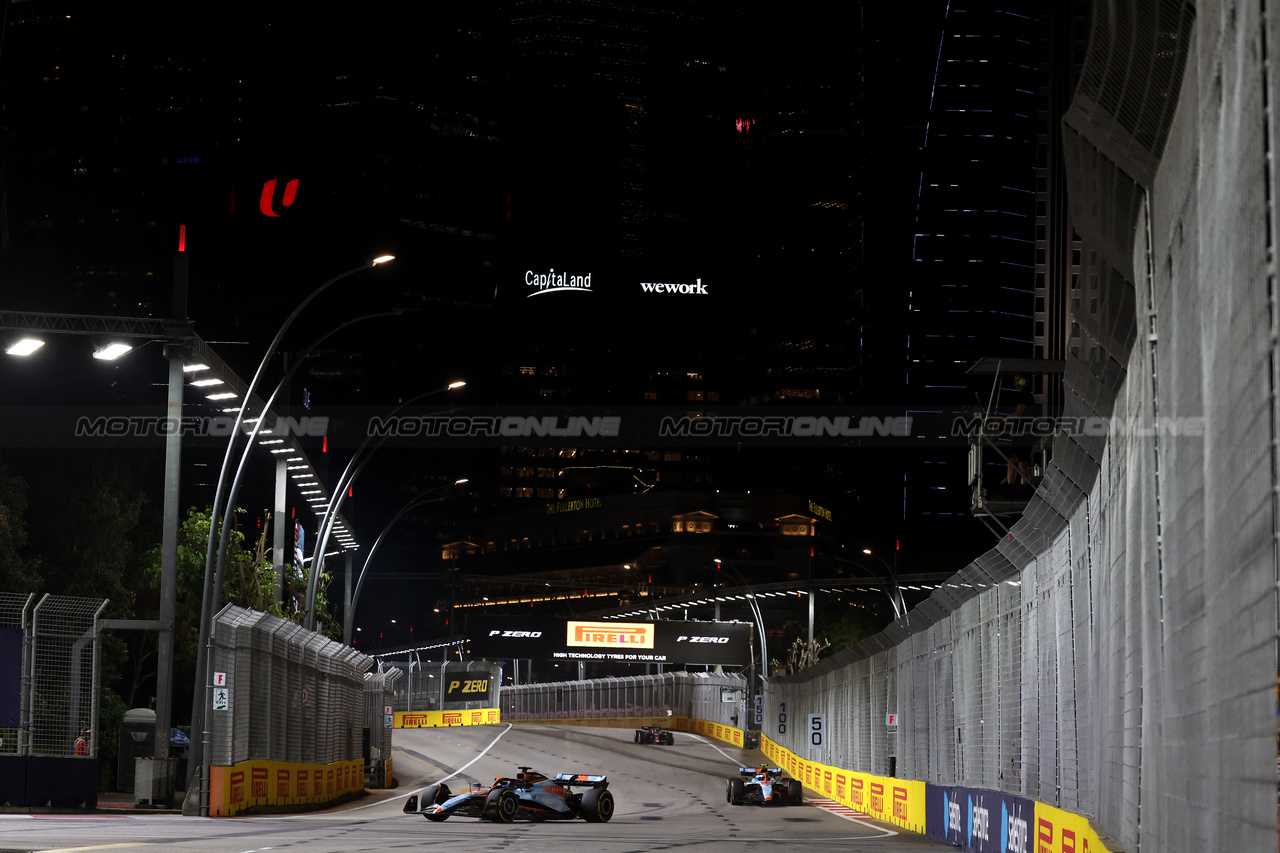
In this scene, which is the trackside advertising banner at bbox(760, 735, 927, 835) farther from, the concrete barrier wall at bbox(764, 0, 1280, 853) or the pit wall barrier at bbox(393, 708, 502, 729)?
the pit wall barrier at bbox(393, 708, 502, 729)

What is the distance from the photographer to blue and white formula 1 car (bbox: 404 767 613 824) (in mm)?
27828

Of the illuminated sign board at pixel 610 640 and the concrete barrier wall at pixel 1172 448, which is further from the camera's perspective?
the illuminated sign board at pixel 610 640

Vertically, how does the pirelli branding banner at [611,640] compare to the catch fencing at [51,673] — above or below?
below

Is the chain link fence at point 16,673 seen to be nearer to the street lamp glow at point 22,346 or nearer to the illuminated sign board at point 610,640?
the street lamp glow at point 22,346

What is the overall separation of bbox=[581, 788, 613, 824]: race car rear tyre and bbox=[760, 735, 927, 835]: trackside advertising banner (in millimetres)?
5709

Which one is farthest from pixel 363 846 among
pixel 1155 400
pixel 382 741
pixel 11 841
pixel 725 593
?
pixel 725 593

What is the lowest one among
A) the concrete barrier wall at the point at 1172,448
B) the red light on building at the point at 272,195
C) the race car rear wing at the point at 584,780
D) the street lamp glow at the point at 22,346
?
the race car rear wing at the point at 584,780

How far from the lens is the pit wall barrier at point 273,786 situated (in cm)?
2442

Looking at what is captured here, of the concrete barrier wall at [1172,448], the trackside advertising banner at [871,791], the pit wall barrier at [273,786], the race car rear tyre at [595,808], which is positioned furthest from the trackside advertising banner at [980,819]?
the pit wall barrier at [273,786]

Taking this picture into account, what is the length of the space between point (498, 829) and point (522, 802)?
382cm

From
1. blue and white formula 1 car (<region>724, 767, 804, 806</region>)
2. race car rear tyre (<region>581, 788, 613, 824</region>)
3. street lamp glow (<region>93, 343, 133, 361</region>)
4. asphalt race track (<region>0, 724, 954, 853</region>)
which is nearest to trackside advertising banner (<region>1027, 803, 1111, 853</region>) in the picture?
asphalt race track (<region>0, 724, 954, 853</region>)

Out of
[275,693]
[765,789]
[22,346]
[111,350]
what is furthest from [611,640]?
[22,346]

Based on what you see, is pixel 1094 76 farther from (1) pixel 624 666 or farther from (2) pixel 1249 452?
(1) pixel 624 666

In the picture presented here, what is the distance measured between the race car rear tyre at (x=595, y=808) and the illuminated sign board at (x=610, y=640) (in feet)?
188
